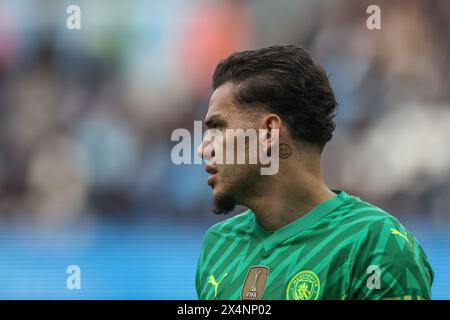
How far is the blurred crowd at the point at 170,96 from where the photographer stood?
5535 millimetres

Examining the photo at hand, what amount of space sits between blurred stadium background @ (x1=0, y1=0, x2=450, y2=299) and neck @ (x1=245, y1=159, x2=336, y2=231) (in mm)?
2910

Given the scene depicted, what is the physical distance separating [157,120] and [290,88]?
132 inches

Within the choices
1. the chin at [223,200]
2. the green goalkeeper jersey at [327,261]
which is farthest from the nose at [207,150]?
the green goalkeeper jersey at [327,261]

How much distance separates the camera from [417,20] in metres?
5.77

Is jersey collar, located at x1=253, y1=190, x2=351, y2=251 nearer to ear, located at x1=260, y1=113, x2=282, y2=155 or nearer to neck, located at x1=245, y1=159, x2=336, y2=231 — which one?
neck, located at x1=245, y1=159, x2=336, y2=231

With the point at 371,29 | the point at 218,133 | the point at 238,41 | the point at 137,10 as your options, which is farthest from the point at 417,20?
the point at 218,133

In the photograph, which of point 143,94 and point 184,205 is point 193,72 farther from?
point 184,205

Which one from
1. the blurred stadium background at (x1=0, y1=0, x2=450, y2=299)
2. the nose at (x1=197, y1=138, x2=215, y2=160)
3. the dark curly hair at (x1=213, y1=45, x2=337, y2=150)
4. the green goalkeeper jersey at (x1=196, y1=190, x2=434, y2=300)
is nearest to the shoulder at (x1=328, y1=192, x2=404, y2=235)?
the green goalkeeper jersey at (x1=196, y1=190, x2=434, y2=300)

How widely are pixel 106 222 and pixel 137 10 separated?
5.70 feet

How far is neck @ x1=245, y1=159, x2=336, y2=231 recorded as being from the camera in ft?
7.93

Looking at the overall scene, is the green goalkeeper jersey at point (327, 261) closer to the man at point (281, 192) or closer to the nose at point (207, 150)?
the man at point (281, 192)

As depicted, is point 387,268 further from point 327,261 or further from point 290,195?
point 290,195

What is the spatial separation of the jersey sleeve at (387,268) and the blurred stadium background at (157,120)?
3188 mm

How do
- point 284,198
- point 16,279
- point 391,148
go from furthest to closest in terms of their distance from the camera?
point 391,148
point 16,279
point 284,198
